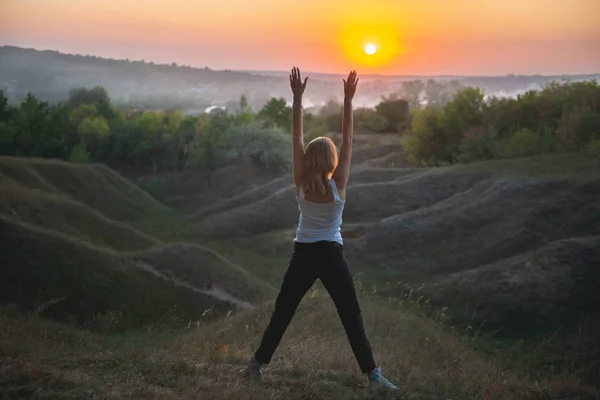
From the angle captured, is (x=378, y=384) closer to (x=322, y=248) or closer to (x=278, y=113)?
(x=322, y=248)

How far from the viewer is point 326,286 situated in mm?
6418

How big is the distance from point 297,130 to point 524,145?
161 ft

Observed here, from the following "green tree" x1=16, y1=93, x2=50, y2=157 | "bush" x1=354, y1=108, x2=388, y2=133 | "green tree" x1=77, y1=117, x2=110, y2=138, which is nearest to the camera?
"green tree" x1=16, y1=93, x2=50, y2=157

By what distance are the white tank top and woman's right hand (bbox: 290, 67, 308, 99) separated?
1.13 metres

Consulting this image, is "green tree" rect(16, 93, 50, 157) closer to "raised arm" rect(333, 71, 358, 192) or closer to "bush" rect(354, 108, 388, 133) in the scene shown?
"bush" rect(354, 108, 388, 133)

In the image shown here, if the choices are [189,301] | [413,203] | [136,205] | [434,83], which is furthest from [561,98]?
[434,83]

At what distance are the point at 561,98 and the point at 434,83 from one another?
249 ft

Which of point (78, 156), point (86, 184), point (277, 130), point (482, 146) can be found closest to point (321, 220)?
point (86, 184)

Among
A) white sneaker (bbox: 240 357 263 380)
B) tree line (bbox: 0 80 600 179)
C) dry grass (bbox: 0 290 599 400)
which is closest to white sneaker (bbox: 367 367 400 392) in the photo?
dry grass (bbox: 0 290 599 400)

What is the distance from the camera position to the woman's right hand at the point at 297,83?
22.5 ft

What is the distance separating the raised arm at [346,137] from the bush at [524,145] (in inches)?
1893

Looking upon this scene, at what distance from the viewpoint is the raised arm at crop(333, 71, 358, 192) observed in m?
6.54

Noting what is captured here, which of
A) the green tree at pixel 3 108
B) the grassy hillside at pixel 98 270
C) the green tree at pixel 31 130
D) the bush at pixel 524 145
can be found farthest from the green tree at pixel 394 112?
the grassy hillside at pixel 98 270

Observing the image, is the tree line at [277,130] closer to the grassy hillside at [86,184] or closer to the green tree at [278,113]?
the green tree at [278,113]
